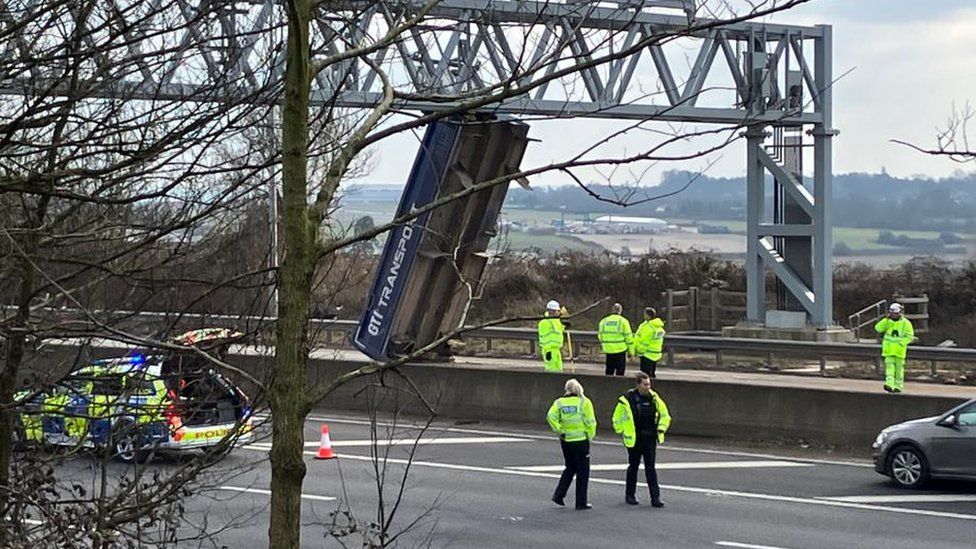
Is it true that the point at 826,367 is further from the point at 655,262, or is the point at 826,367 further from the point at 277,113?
the point at 277,113

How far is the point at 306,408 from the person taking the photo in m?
5.14

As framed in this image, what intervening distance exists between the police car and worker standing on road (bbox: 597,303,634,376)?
54.9 feet

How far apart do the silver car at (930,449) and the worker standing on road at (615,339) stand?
24.1 feet

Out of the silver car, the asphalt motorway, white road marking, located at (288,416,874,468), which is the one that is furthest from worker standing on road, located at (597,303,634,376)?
the silver car

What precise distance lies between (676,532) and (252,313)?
26.8ft

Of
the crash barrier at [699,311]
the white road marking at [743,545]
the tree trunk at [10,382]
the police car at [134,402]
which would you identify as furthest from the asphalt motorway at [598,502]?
the crash barrier at [699,311]

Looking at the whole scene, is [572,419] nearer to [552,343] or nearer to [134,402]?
[134,402]

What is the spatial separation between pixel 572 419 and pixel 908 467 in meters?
4.61

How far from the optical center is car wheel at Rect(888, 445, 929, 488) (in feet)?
56.6

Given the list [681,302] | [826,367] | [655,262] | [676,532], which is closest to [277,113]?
[676,532]

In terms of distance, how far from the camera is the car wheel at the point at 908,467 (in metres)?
17.2

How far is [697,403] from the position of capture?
22.1m

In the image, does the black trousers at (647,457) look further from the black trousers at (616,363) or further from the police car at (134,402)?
the black trousers at (616,363)

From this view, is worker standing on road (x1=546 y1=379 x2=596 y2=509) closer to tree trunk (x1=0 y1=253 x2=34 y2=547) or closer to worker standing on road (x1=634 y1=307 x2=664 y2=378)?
worker standing on road (x1=634 y1=307 x2=664 y2=378)
